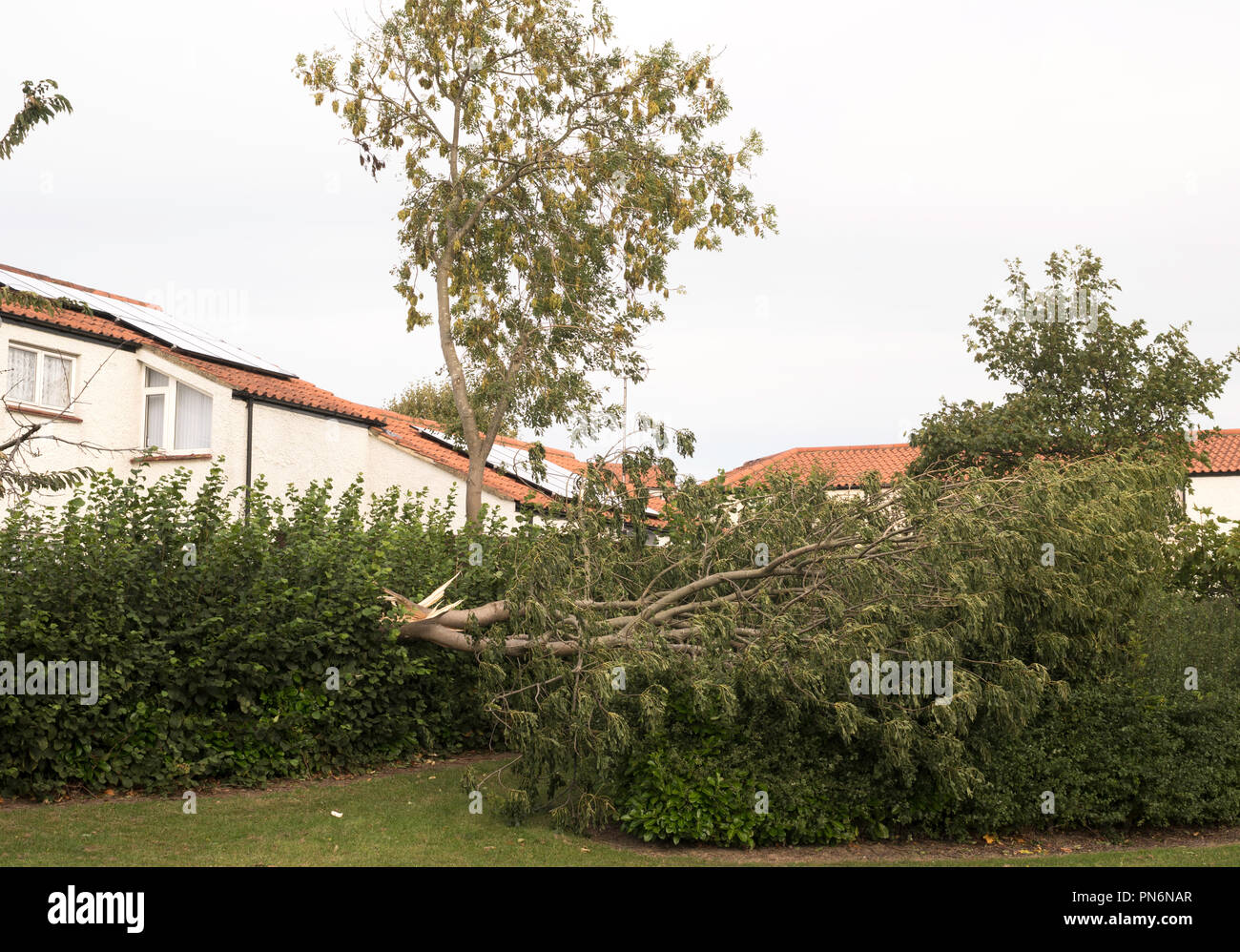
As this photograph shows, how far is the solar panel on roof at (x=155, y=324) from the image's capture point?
19995 mm

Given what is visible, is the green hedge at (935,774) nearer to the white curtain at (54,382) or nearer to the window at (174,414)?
the window at (174,414)

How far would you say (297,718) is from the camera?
1295 centimetres

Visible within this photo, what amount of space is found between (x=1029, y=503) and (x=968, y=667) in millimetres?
1733

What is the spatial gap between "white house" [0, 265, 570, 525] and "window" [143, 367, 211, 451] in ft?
0.06

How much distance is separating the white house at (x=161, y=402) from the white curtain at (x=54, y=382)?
17 millimetres

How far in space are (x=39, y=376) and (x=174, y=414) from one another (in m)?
2.41

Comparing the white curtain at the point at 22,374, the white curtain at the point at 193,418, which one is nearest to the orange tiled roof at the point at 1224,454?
the white curtain at the point at 193,418

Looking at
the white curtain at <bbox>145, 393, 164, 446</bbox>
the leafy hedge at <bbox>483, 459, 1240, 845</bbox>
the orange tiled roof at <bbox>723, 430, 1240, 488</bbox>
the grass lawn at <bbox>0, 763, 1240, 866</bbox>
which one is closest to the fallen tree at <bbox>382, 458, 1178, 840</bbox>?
the leafy hedge at <bbox>483, 459, 1240, 845</bbox>

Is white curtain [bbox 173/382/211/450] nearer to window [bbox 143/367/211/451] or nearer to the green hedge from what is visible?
window [bbox 143/367/211/451]

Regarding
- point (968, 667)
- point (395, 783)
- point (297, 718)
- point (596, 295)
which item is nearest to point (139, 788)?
point (297, 718)

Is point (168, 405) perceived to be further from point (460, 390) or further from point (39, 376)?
point (460, 390)

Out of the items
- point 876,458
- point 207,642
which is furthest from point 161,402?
point 876,458

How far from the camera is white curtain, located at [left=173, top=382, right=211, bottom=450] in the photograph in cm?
2038

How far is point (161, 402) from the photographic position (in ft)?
67.2
